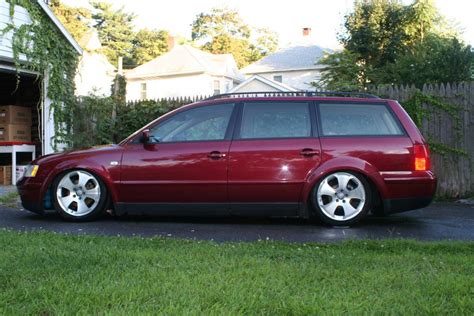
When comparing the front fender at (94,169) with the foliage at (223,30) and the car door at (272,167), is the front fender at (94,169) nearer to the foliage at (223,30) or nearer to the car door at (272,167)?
the car door at (272,167)

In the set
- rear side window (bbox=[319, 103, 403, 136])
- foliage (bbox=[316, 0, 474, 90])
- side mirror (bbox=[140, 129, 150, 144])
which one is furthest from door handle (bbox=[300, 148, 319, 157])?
foliage (bbox=[316, 0, 474, 90])

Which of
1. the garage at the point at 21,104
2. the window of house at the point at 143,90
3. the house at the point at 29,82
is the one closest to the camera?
the house at the point at 29,82

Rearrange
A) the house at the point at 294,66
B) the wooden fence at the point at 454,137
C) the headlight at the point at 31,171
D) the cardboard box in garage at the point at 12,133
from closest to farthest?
the headlight at the point at 31,171
the wooden fence at the point at 454,137
the cardboard box in garage at the point at 12,133
the house at the point at 294,66

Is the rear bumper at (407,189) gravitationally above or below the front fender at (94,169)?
below

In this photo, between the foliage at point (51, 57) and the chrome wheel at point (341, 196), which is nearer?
the chrome wheel at point (341, 196)

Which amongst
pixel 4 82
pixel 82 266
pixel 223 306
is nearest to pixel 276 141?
pixel 82 266

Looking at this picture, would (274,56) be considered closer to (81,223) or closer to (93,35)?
(93,35)

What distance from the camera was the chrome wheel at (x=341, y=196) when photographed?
19.6 feet

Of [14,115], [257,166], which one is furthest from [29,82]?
[257,166]

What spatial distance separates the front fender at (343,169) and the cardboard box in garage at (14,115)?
30.2 feet

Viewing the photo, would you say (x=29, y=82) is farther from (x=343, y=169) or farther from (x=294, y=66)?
(x=294, y=66)

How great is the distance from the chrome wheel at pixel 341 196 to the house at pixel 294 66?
90.7ft

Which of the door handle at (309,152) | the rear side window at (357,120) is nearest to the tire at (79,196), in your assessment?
the door handle at (309,152)

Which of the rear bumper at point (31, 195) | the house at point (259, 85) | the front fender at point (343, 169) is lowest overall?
the rear bumper at point (31, 195)
